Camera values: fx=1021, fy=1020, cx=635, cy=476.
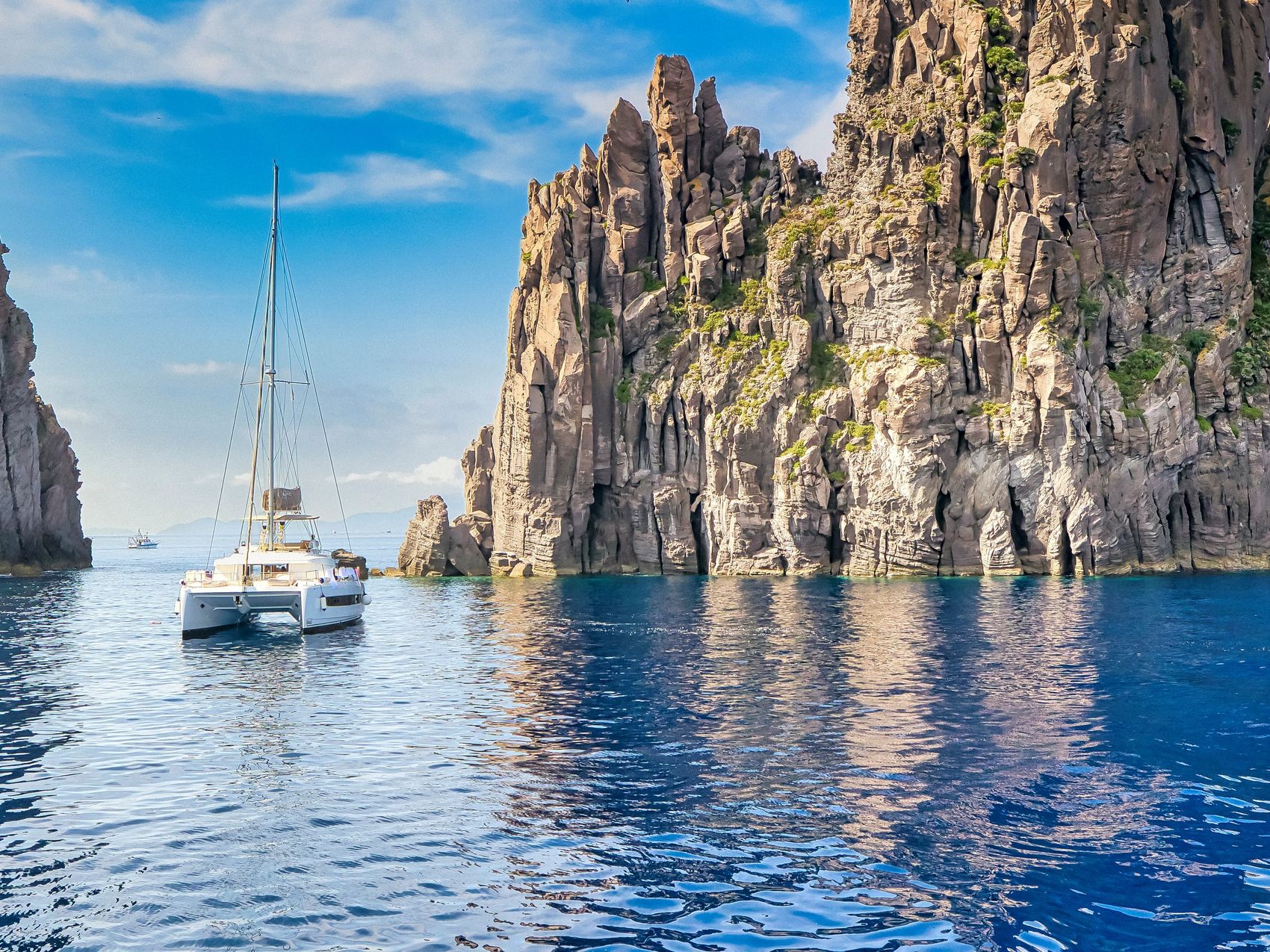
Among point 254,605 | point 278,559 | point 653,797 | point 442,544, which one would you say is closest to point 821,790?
point 653,797

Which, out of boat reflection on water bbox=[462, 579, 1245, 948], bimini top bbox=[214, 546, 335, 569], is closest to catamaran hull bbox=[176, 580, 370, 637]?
bimini top bbox=[214, 546, 335, 569]

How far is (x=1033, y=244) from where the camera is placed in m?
97.2

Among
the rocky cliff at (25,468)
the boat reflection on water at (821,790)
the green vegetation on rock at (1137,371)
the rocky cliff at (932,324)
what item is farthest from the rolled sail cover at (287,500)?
the rocky cliff at (25,468)

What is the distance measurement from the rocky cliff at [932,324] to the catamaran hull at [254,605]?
189 feet

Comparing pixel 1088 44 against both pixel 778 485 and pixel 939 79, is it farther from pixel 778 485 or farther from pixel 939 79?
pixel 778 485

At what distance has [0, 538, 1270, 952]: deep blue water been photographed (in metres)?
15.6

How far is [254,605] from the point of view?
59.0 m

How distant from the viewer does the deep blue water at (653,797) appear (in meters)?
15.6

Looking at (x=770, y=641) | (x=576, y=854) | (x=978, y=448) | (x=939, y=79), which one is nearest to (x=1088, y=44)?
(x=939, y=79)

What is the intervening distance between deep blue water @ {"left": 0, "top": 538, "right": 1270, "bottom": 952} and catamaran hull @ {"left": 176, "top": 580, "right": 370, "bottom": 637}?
306 inches

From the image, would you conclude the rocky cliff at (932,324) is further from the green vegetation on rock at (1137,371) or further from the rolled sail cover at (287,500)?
the rolled sail cover at (287,500)

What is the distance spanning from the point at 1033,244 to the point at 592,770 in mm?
87039

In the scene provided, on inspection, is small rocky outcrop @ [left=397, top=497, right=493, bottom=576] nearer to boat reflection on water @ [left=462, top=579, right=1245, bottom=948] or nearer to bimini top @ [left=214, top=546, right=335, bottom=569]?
bimini top @ [left=214, top=546, right=335, bottom=569]

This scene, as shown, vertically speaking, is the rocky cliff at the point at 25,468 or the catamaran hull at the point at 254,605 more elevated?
the rocky cliff at the point at 25,468
